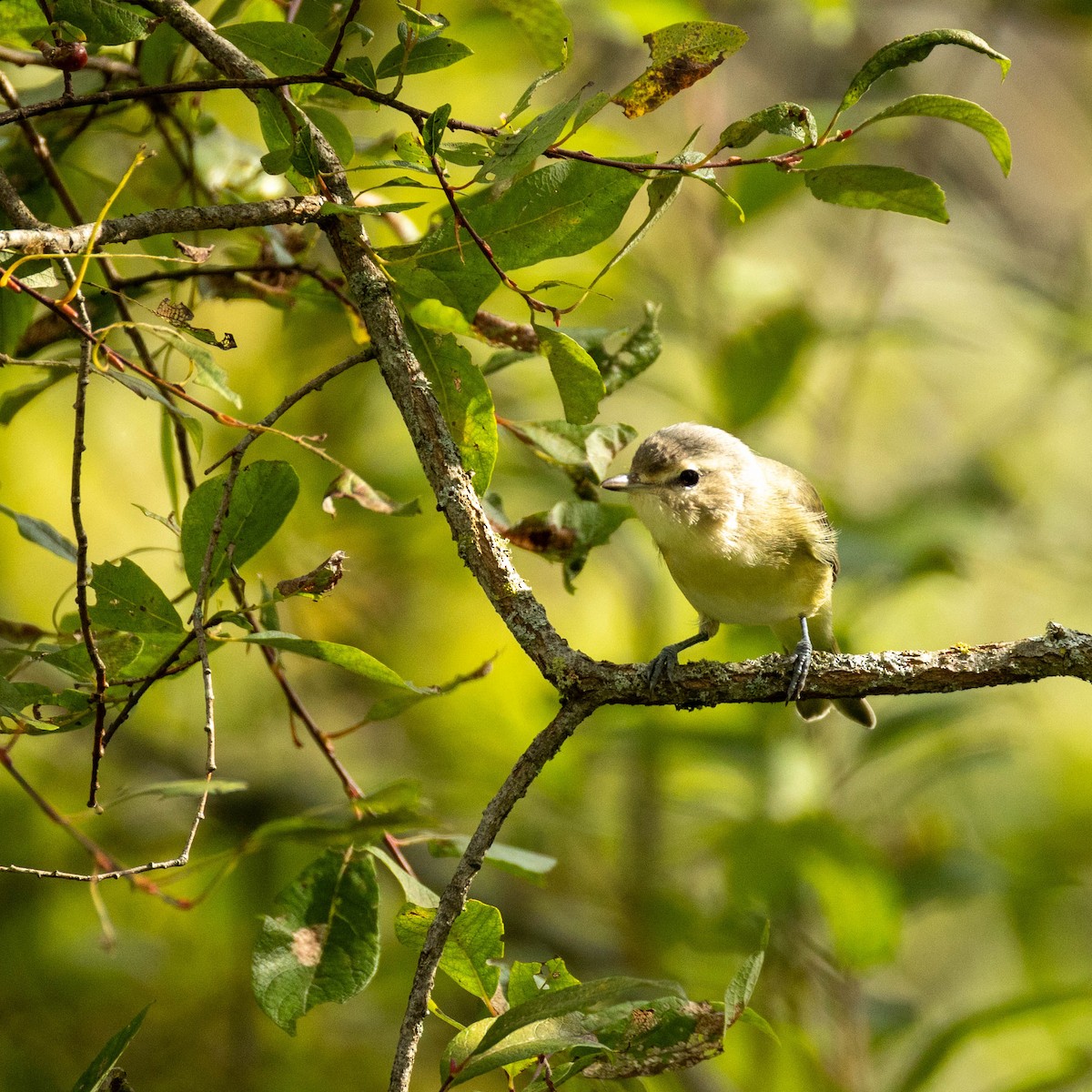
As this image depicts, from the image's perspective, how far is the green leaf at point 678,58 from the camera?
1530mm

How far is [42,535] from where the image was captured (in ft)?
5.93

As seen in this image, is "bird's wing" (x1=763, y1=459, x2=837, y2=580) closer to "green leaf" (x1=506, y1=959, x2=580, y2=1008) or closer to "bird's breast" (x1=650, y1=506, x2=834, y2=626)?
"bird's breast" (x1=650, y1=506, x2=834, y2=626)

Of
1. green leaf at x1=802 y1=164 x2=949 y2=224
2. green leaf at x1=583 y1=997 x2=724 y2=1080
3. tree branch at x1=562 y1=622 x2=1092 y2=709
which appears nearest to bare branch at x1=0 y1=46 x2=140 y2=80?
green leaf at x1=802 y1=164 x2=949 y2=224

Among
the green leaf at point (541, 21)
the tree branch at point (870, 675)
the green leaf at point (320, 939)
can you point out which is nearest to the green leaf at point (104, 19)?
the green leaf at point (541, 21)

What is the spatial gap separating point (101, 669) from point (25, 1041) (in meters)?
2.19

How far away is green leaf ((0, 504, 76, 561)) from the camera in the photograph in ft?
5.86

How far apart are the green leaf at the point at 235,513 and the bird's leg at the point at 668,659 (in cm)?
56

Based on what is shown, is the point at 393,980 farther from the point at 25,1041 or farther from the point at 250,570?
the point at 250,570

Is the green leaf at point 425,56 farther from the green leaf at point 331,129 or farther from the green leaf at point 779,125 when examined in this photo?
the green leaf at point 779,125

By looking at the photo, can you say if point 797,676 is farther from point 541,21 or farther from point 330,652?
point 541,21

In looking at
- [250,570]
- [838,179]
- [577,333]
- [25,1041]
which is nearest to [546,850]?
[250,570]

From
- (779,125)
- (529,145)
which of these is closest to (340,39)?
(529,145)

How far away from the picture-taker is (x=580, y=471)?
2.19m

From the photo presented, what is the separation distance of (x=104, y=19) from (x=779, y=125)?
3.04 ft
